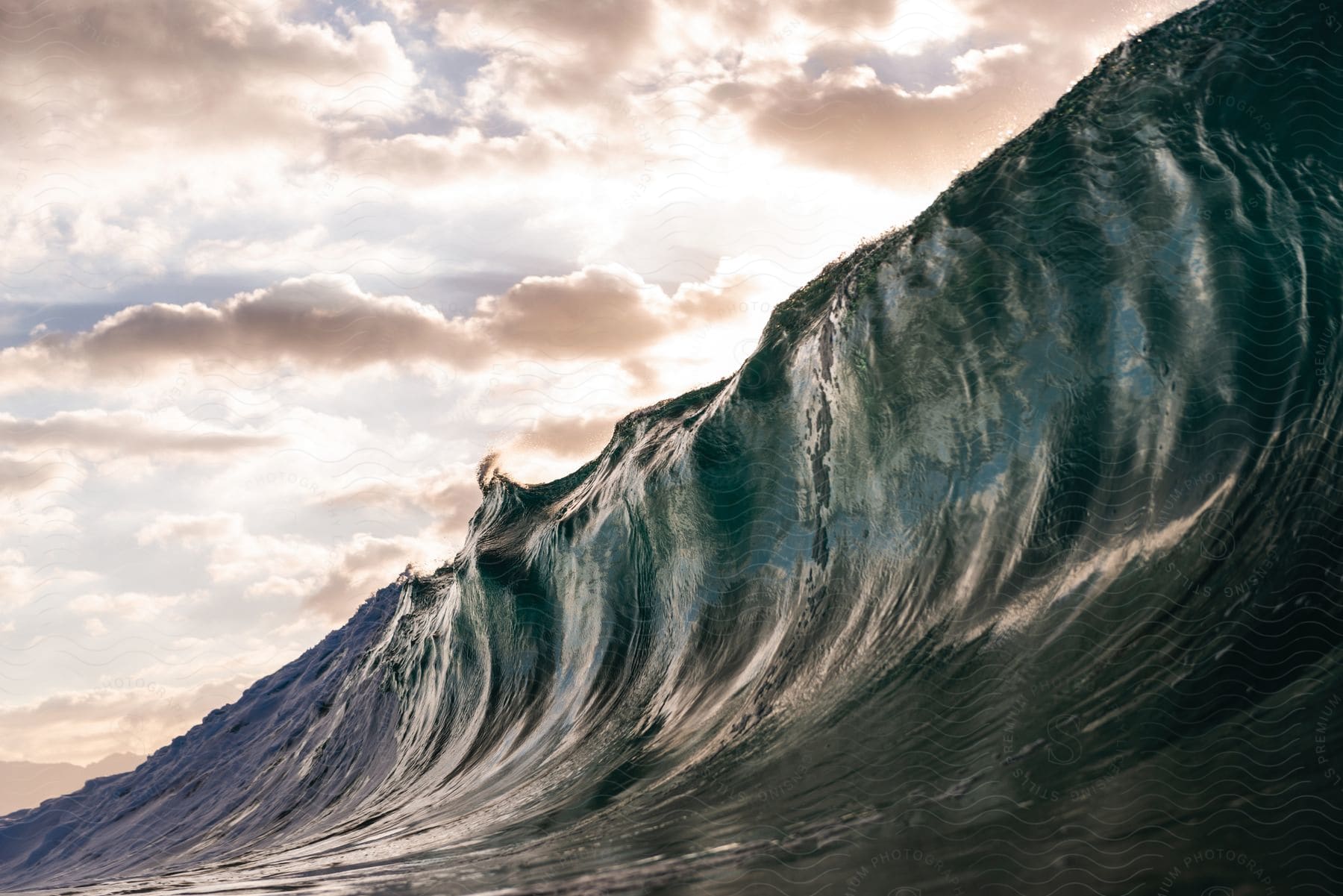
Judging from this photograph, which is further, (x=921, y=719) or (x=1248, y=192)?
(x=1248, y=192)

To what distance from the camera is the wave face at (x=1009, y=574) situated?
6047mm

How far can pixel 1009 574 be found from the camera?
23.8ft

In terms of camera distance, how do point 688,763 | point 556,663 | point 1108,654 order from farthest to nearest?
point 556,663, point 688,763, point 1108,654

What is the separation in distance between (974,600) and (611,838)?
3.03m

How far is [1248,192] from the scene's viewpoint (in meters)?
7.74

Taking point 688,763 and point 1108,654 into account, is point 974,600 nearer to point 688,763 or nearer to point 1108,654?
point 1108,654

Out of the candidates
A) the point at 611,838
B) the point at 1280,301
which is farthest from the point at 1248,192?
the point at 611,838

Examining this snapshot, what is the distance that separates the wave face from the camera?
6.05 m

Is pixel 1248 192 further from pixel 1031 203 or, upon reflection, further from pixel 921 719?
pixel 921 719

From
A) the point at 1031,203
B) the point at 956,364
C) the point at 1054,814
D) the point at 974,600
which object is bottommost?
the point at 1054,814

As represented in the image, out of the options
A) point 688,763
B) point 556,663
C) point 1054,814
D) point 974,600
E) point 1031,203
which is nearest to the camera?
point 1054,814

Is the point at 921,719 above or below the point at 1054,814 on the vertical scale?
above

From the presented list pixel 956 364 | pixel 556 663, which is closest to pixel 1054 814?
pixel 956 364

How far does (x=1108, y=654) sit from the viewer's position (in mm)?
6547
